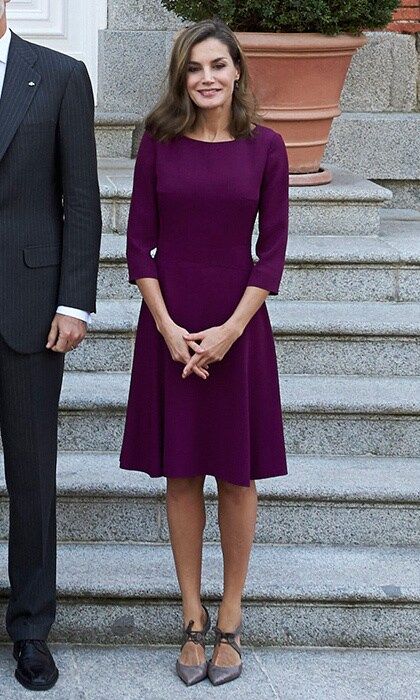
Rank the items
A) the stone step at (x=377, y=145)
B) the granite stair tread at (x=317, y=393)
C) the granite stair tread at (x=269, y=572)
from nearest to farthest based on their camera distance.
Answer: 1. the granite stair tread at (x=269, y=572)
2. the granite stair tread at (x=317, y=393)
3. the stone step at (x=377, y=145)

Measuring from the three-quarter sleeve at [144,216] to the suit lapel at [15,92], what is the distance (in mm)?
351

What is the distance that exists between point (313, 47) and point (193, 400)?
2.13 meters

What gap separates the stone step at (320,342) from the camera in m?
4.45

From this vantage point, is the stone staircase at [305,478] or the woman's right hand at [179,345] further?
the stone staircase at [305,478]

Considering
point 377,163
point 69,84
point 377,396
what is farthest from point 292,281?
point 69,84

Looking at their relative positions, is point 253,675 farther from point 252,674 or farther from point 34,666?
point 34,666

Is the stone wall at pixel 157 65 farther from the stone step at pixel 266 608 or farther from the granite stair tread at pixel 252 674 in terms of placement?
the granite stair tread at pixel 252 674

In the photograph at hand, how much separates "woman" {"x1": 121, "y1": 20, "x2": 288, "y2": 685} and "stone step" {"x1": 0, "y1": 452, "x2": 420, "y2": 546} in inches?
21.7

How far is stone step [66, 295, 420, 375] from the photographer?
4.45 meters

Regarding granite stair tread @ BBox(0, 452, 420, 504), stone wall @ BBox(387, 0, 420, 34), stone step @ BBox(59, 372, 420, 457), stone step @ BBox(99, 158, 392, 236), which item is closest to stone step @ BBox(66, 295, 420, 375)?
stone step @ BBox(59, 372, 420, 457)

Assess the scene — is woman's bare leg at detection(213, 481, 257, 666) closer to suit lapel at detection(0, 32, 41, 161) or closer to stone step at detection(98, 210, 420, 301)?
suit lapel at detection(0, 32, 41, 161)

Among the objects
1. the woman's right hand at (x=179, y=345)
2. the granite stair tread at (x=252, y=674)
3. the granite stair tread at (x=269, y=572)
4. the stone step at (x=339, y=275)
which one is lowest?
the granite stair tread at (x=252, y=674)

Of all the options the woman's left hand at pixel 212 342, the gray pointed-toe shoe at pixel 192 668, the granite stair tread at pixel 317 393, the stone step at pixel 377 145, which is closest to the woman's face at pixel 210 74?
the woman's left hand at pixel 212 342

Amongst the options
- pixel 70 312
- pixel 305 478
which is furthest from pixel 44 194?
pixel 305 478
